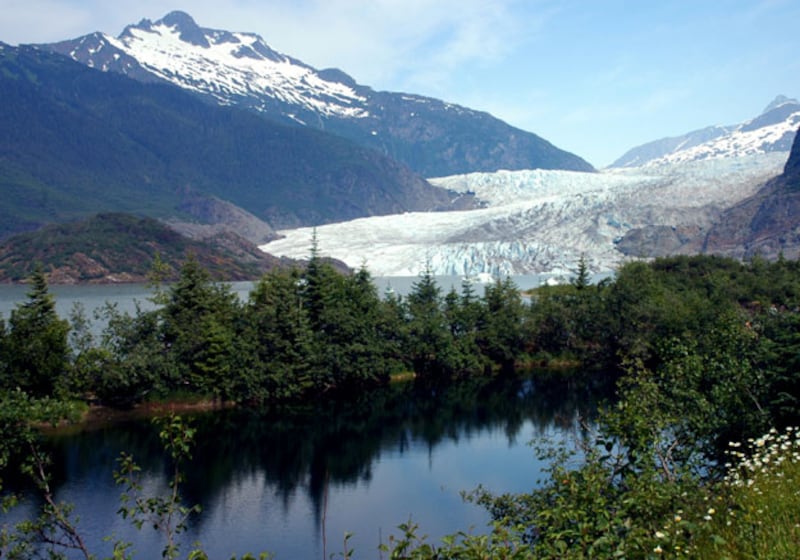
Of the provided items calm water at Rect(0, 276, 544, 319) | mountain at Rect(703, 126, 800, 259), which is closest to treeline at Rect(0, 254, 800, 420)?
calm water at Rect(0, 276, 544, 319)

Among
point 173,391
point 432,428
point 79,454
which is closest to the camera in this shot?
point 79,454

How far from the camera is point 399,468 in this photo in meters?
20.1

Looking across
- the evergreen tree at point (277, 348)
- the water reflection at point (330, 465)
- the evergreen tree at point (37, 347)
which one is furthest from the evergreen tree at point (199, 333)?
the evergreen tree at point (37, 347)

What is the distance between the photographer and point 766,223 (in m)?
82.6

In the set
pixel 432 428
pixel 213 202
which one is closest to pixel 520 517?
pixel 432 428

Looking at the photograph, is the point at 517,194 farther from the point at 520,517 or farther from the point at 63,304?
the point at 520,517

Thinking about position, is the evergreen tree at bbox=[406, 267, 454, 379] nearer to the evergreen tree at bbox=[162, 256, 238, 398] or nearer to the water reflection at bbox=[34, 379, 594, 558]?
the water reflection at bbox=[34, 379, 594, 558]

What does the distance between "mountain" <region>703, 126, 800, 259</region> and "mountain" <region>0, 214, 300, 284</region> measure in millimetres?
57623

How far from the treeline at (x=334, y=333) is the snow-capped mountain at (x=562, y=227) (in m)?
41.6

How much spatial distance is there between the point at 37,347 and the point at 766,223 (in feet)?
265

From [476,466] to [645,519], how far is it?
14.6 metres

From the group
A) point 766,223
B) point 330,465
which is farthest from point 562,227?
point 330,465

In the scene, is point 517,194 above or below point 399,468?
above

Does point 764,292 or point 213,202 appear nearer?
point 764,292
